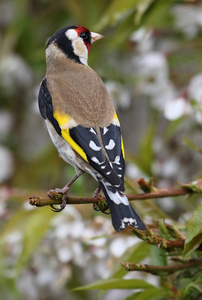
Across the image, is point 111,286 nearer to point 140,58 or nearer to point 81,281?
point 81,281

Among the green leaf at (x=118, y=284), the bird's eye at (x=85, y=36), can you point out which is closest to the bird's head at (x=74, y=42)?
the bird's eye at (x=85, y=36)

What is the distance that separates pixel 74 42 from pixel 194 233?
723 mm

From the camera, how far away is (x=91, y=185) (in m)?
2.81

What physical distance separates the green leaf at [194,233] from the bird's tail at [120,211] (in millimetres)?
90

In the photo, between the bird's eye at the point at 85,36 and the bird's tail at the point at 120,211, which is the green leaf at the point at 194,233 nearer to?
the bird's tail at the point at 120,211

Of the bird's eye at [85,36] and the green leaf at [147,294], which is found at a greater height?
the bird's eye at [85,36]

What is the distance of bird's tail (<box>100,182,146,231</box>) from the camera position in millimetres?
1081

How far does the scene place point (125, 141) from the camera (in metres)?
2.96

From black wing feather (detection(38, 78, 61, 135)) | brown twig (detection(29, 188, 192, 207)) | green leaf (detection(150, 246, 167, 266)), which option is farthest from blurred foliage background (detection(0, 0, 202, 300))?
black wing feather (detection(38, 78, 61, 135))

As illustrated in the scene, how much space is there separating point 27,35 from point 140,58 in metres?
0.84

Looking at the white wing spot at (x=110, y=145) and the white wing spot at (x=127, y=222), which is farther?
Result: the white wing spot at (x=110, y=145)

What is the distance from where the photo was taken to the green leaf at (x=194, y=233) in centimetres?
98

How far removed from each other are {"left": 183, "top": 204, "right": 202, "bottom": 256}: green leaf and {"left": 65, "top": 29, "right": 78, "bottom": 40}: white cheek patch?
2.15ft

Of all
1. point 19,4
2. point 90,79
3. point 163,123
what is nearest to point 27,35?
point 19,4
